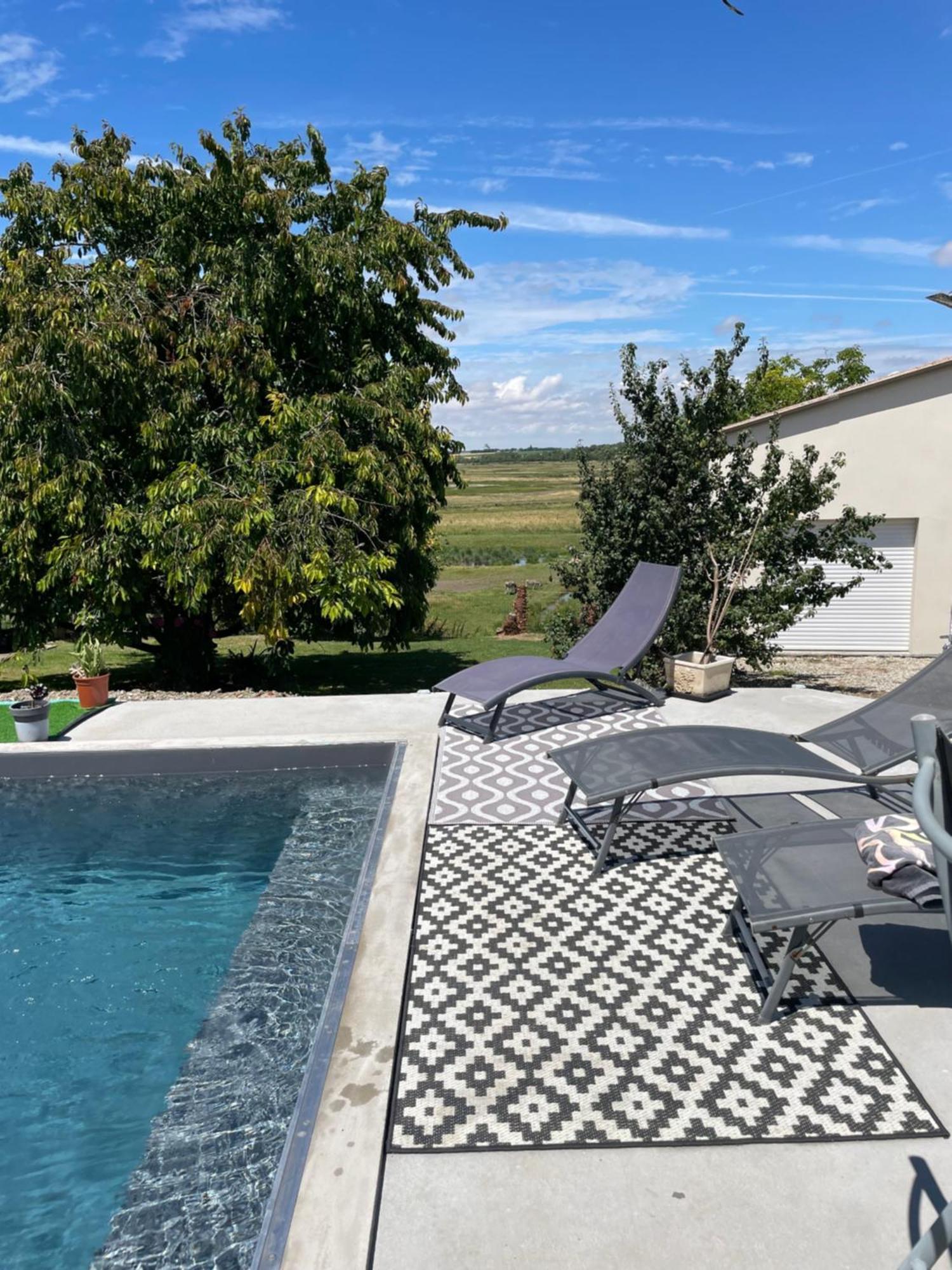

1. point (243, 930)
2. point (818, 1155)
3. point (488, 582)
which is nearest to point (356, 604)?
point (243, 930)

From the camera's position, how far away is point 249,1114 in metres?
3.45

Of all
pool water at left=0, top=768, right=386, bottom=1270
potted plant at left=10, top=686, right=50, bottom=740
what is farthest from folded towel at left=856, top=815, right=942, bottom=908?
potted plant at left=10, top=686, right=50, bottom=740

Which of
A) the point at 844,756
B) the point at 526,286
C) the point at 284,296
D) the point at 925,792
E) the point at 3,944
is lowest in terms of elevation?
the point at 3,944

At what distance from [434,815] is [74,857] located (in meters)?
2.72

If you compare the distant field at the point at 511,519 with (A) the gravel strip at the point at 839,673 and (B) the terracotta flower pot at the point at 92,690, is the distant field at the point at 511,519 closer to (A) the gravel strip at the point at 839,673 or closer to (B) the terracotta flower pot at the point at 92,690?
(A) the gravel strip at the point at 839,673

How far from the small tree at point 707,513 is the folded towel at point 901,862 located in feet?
22.4

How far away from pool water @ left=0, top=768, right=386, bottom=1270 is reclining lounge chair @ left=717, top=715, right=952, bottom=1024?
2.04 m

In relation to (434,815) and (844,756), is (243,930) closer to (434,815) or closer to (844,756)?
(434,815)

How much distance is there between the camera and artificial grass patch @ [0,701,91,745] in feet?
27.6

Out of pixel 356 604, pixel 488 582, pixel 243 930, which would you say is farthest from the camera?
pixel 488 582

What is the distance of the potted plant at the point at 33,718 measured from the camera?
8.04 m

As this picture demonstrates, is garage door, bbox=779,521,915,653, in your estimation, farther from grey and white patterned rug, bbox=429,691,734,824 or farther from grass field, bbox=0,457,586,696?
grey and white patterned rug, bbox=429,691,734,824

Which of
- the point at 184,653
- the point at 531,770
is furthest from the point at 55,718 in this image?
the point at 531,770

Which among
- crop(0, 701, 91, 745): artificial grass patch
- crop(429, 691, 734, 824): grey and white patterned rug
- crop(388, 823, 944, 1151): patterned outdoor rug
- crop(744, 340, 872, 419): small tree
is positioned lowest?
crop(0, 701, 91, 745): artificial grass patch
